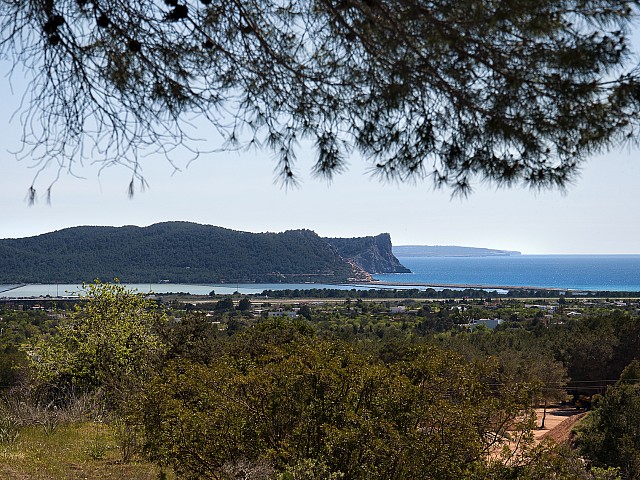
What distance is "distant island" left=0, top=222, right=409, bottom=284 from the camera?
301 feet

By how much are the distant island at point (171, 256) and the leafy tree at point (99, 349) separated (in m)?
77.6

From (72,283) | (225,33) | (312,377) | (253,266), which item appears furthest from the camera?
(253,266)

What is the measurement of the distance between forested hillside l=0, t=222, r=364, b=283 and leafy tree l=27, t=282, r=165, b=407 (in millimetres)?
78580

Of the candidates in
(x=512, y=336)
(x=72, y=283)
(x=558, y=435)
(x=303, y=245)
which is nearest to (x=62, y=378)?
(x=558, y=435)

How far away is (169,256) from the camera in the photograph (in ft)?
355

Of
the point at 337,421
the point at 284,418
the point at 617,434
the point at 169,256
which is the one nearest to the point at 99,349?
the point at 284,418

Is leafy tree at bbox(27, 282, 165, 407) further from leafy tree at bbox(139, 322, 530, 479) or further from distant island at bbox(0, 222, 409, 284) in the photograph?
distant island at bbox(0, 222, 409, 284)

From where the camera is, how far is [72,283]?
300 ft

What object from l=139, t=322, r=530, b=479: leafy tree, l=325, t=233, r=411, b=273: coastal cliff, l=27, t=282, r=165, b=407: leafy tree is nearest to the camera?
l=139, t=322, r=530, b=479: leafy tree

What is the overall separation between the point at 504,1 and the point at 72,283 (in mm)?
95685

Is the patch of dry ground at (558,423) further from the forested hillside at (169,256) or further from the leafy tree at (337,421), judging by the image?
the forested hillside at (169,256)

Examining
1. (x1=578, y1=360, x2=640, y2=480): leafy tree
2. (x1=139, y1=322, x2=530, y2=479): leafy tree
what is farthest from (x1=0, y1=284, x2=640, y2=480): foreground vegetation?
(x1=578, y1=360, x2=640, y2=480): leafy tree

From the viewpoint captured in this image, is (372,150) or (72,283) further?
(72,283)

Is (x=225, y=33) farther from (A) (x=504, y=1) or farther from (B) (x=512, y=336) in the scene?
(B) (x=512, y=336)
